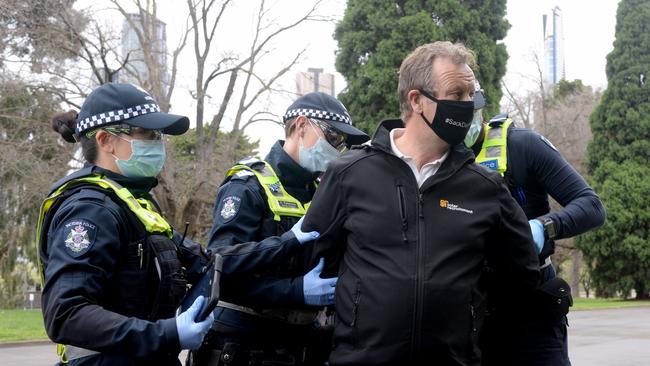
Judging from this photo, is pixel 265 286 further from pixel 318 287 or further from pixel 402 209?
pixel 402 209

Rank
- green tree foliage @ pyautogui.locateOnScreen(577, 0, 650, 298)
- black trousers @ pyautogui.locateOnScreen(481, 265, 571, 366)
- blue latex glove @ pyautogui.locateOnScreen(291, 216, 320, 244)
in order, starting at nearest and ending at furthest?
blue latex glove @ pyautogui.locateOnScreen(291, 216, 320, 244)
black trousers @ pyautogui.locateOnScreen(481, 265, 571, 366)
green tree foliage @ pyautogui.locateOnScreen(577, 0, 650, 298)

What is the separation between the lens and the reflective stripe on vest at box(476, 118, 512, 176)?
148 inches

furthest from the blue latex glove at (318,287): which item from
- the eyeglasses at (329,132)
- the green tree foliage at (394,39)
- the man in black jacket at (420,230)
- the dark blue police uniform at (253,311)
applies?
the green tree foliage at (394,39)

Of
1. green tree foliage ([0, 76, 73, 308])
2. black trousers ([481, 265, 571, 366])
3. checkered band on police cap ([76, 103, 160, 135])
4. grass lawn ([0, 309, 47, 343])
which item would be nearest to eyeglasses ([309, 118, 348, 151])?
checkered band on police cap ([76, 103, 160, 135])

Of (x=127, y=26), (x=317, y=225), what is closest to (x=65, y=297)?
(x=317, y=225)

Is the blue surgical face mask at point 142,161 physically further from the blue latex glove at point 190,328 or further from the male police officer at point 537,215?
the male police officer at point 537,215

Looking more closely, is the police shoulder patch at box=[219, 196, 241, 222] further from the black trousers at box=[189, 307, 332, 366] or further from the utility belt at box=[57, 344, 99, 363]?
the utility belt at box=[57, 344, 99, 363]

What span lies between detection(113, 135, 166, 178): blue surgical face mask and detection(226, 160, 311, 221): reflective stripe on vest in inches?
31.0

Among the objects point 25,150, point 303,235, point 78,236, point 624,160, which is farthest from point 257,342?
point 624,160

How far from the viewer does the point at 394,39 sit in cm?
2767

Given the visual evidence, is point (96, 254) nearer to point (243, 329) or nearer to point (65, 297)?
point (65, 297)

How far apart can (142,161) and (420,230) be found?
51.3 inches

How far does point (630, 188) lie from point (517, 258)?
31397 millimetres

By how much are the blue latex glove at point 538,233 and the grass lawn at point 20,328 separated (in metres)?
13.8
